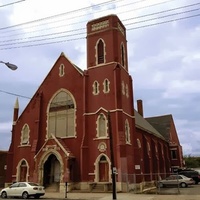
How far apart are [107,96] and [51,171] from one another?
428 inches

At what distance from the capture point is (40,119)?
3628 cm

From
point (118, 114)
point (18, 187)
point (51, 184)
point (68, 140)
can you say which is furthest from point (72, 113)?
point (18, 187)

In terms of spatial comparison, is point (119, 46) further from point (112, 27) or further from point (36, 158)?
point (36, 158)

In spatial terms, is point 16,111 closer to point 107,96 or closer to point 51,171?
point 51,171

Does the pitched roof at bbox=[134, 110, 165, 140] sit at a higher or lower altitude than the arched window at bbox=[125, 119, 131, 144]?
higher

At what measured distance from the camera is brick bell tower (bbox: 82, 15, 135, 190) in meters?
30.7

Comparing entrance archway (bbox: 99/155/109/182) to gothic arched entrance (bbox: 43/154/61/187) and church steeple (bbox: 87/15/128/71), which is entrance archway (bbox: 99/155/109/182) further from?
church steeple (bbox: 87/15/128/71)

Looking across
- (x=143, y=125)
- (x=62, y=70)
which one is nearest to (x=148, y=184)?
(x=143, y=125)

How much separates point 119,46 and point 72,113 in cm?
972

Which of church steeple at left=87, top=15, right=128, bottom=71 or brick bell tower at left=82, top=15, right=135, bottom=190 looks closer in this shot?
brick bell tower at left=82, top=15, right=135, bottom=190

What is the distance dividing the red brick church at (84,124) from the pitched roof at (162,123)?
817 inches

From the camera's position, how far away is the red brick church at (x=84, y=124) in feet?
102

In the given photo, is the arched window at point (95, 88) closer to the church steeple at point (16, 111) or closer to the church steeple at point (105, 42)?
the church steeple at point (105, 42)

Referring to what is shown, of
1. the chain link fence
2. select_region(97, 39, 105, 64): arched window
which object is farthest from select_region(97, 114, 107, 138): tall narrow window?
select_region(97, 39, 105, 64): arched window
